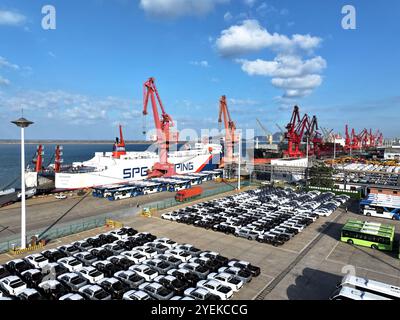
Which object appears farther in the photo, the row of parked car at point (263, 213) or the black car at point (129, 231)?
the row of parked car at point (263, 213)

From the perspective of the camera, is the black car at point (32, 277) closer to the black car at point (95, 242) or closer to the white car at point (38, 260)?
the white car at point (38, 260)

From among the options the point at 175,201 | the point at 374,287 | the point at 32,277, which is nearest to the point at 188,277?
the point at 32,277

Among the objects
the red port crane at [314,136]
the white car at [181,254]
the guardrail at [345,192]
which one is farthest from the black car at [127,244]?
the red port crane at [314,136]

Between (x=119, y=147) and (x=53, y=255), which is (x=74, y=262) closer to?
(x=53, y=255)

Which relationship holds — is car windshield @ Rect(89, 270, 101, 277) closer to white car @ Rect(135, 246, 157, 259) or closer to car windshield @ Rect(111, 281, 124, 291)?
car windshield @ Rect(111, 281, 124, 291)

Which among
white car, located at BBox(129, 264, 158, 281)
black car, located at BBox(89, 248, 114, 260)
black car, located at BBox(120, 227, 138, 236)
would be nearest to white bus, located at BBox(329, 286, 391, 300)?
white car, located at BBox(129, 264, 158, 281)
